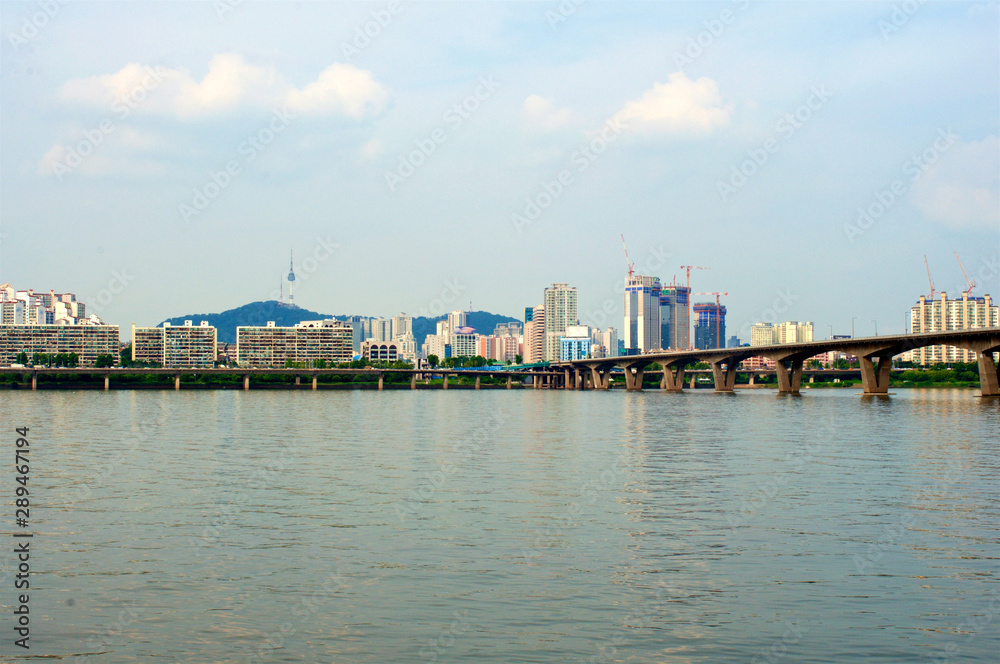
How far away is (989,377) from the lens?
394ft

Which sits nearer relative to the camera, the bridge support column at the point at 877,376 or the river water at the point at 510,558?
the river water at the point at 510,558

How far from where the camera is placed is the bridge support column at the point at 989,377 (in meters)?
119

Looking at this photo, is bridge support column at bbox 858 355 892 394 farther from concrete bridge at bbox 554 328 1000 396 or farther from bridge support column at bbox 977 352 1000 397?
bridge support column at bbox 977 352 1000 397

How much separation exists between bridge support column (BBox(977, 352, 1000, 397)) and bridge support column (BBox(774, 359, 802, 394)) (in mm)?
43043

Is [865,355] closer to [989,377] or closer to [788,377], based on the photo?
[989,377]

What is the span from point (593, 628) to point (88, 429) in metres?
62.5

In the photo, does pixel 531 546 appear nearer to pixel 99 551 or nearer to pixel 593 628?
pixel 593 628

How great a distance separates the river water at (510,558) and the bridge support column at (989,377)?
80.8 m

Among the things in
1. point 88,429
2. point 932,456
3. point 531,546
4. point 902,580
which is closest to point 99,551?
point 531,546

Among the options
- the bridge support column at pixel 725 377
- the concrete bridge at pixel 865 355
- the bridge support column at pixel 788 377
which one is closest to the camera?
the concrete bridge at pixel 865 355

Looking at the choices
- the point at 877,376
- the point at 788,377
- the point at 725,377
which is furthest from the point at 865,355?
the point at 725,377

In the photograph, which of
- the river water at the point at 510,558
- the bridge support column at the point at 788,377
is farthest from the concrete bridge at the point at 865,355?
the river water at the point at 510,558

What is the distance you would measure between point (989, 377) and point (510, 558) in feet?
382

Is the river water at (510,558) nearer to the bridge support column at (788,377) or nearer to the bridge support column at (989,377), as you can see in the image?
the bridge support column at (989,377)
